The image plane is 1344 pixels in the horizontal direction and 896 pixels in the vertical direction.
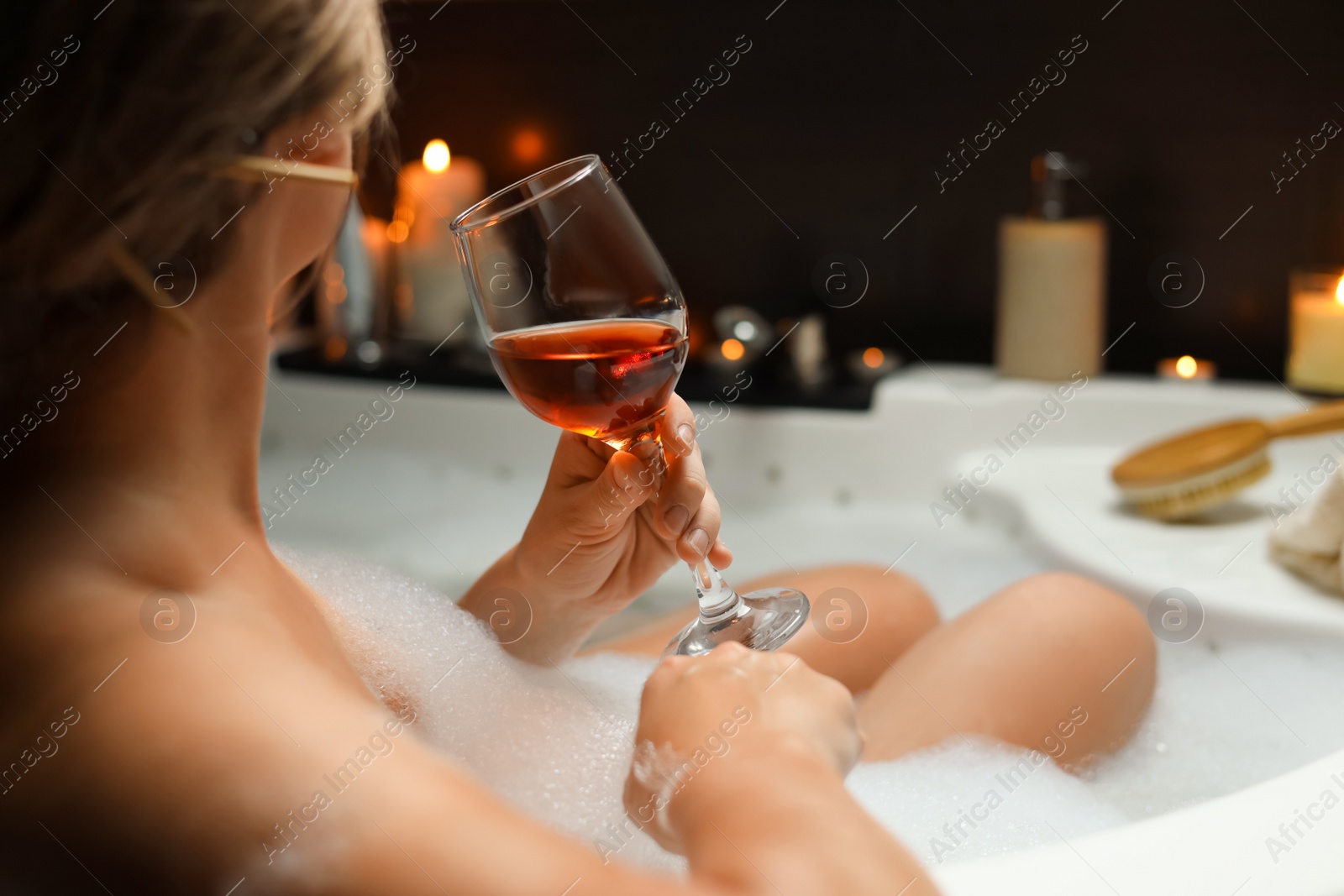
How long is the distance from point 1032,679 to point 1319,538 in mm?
328

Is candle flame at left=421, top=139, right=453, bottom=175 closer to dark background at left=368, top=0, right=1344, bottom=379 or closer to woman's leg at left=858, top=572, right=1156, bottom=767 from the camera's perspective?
dark background at left=368, top=0, right=1344, bottom=379

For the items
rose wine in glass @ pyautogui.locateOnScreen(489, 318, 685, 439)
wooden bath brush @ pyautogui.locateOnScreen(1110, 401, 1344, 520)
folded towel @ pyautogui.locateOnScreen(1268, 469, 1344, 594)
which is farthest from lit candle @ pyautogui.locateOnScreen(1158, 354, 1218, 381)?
rose wine in glass @ pyautogui.locateOnScreen(489, 318, 685, 439)

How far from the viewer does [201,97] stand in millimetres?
402

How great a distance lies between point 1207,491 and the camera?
1103mm

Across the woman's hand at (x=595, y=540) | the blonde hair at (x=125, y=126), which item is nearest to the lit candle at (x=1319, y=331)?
the woman's hand at (x=595, y=540)

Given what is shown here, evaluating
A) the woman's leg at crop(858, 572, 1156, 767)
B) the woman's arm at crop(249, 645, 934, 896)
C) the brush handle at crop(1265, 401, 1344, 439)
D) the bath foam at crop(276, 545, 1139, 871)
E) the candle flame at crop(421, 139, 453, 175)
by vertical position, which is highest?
the candle flame at crop(421, 139, 453, 175)

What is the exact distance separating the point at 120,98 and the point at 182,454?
150 millimetres

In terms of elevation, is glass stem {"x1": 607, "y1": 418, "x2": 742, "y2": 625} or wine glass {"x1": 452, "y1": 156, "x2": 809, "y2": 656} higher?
wine glass {"x1": 452, "y1": 156, "x2": 809, "y2": 656}

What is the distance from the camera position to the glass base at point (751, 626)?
0.58 m

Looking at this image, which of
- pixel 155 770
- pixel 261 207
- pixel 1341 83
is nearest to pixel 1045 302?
pixel 1341 83

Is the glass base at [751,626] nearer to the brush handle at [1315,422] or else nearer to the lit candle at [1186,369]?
the brush handle at [1315,422]

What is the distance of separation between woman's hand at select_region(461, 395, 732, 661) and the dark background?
2.55ft

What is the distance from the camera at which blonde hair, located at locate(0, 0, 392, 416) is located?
15.4 inches

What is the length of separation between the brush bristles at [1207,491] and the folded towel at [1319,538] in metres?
0.13
